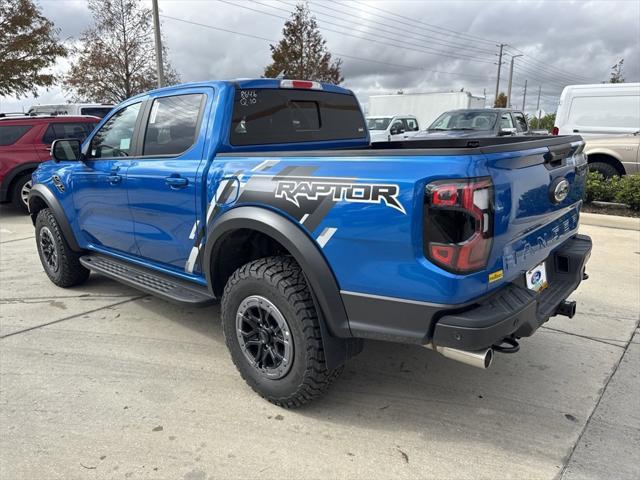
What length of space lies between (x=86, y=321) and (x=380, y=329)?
114 inches

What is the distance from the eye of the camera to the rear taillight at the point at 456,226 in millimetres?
2076

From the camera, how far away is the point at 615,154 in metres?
9.41

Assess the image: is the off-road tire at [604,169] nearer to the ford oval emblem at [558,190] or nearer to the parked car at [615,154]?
the parked car at [615,154]

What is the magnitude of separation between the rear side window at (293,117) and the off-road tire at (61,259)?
2.55m

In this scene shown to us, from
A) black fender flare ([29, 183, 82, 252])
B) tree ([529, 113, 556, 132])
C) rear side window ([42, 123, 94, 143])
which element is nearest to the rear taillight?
black fender flare ([29, 183, 82, 252])

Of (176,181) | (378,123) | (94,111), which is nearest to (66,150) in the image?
(176,181)

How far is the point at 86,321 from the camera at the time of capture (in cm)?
417

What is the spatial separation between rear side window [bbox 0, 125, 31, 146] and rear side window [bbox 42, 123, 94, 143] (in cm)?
37

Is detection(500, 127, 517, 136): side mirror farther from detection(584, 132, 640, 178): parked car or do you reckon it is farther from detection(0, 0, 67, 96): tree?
detection(0, 0, 67, 96): tree

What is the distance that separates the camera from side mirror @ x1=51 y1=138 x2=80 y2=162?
4.36 metres

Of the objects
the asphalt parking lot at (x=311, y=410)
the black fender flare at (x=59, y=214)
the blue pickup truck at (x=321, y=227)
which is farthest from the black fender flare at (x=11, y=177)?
the blue pickup truck at (x=321, y=227)

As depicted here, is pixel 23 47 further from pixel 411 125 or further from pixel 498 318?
pixel 498 318

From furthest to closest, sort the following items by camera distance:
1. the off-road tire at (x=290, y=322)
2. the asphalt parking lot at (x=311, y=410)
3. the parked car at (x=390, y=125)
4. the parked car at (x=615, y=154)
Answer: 1. the parked car at (x=390, y=125)
2. the parked car at (x=615, y=154)
3. the off-road tire at (x=290, y=322)
4. the asphalt parking lot at (x=311, y=410)

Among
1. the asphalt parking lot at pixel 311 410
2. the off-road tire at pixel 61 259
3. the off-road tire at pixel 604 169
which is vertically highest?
the off-road tire at pixel 604 169
